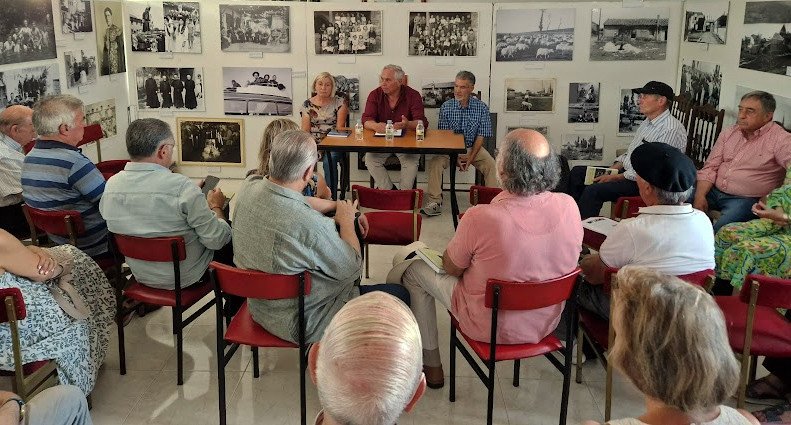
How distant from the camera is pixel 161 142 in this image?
3518 millimetres

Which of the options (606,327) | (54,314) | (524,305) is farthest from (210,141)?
(524,305)

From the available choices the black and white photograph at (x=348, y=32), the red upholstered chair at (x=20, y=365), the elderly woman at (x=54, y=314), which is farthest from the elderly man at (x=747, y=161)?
the red upholstered chair at (x=20, y=365)

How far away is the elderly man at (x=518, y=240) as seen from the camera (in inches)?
114

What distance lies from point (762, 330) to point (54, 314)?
315 cm

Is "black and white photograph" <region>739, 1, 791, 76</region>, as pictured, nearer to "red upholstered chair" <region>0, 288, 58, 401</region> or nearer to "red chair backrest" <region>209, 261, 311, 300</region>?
"red chair backrest" <region>209, 261, 311, 300</region>

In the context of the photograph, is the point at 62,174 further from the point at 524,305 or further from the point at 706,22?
the point at 706,22

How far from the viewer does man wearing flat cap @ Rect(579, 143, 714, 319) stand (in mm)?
3025

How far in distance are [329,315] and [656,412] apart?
1766 millimetres

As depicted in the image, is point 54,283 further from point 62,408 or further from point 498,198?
point 498,198

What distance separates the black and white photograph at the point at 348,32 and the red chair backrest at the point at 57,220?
4423 millimetres

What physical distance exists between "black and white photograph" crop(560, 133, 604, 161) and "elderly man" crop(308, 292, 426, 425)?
6.68m

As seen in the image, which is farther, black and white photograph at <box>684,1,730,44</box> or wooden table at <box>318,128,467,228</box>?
black and white photograph at <box>684,1,730,44</box>

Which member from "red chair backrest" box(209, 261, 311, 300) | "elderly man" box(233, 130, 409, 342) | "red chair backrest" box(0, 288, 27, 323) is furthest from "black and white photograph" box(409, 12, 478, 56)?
"red chair backrest" box(0, 288, 27, 323)

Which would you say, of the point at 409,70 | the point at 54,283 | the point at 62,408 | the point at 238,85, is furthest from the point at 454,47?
the point at 62,408
